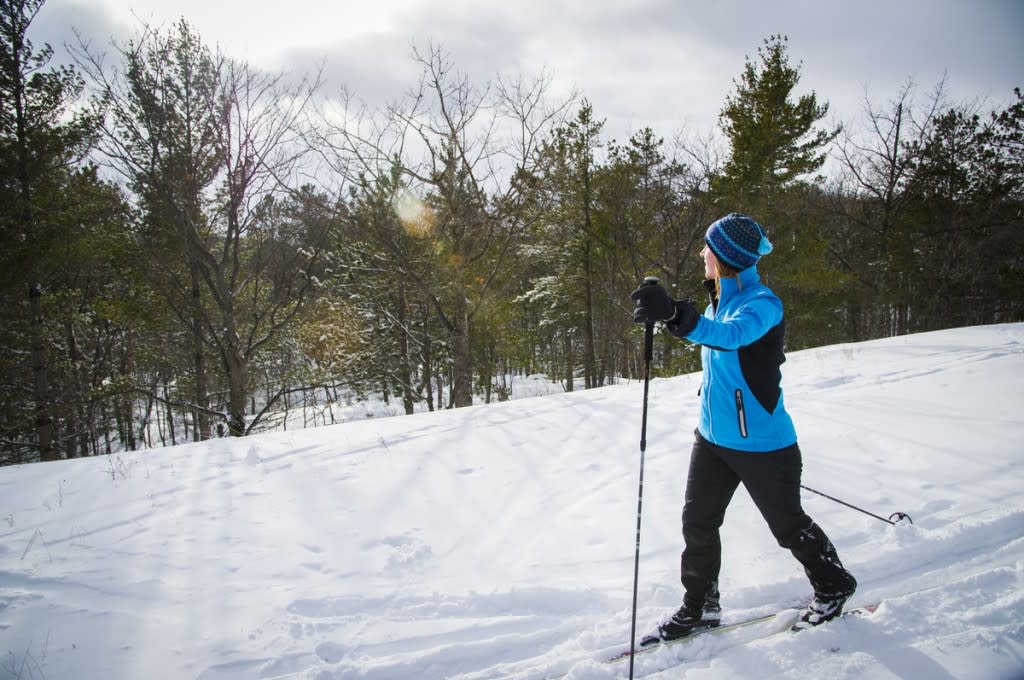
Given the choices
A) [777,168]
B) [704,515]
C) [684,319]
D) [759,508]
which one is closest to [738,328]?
[684,319]

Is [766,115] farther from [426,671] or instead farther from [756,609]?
[426,671]

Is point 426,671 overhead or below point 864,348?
below

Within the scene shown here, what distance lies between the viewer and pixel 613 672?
7.28ft

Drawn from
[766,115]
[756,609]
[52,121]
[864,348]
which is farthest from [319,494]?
[766,115]

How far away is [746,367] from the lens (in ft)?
7.09

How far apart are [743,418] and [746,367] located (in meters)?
0.24

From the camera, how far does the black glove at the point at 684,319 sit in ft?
6.61

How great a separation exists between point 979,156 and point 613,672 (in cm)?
2808

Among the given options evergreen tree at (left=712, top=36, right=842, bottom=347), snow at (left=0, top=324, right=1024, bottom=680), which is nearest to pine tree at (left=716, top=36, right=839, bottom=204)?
evergreen tree at (left=712, top=36, right=842, bottom=347)

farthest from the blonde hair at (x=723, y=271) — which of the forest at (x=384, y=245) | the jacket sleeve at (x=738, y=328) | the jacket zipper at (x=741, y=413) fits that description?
the forest at (x=384, y=245)

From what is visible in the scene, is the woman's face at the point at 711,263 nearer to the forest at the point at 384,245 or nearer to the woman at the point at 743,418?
the woman at the point at 743,418

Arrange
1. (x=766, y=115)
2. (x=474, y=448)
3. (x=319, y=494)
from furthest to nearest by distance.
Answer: (x=766, y=115) < (x=474, y=448) < (x=319, y=494)

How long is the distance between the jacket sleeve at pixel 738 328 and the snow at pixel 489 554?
151 centimetres

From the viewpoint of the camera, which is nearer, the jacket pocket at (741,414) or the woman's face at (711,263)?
the jacket pocket at (741,414)
